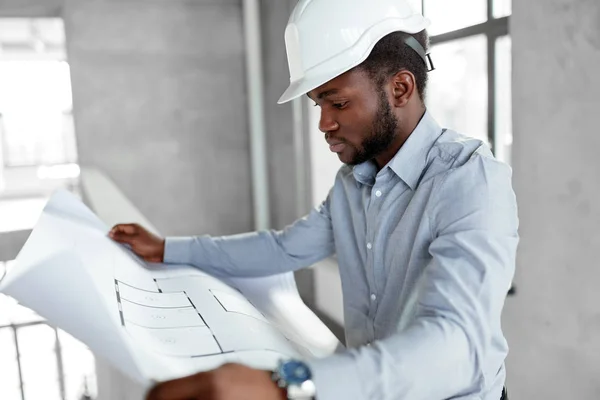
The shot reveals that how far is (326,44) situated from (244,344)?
Answer: 50 cm

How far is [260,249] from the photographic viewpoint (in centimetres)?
118

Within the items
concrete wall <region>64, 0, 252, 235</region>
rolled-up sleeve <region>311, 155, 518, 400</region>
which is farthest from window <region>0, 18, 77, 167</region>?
rolled-up sleeve <region>311, 155, 518, 400</region>

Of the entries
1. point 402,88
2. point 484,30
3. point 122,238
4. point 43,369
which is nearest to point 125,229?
point 122,238

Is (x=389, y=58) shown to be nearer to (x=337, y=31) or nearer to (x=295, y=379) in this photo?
(x=337, y=31)

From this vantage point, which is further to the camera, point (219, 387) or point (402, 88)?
point (402, 88)

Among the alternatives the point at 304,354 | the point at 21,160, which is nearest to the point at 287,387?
the point at 304,354

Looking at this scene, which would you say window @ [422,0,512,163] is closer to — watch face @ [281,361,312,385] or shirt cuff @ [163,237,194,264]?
shirt cuff @ [163,237,194,264]

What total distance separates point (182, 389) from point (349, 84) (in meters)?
0.61

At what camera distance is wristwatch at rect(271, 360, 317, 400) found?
0.46m

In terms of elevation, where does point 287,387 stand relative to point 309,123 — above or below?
below

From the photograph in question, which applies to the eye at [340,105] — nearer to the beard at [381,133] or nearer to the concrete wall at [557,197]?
the beard at [381,133]

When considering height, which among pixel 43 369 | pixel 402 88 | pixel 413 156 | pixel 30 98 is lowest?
pixel 43 369

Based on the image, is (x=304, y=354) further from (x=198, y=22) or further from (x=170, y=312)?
(x=198, y=22)

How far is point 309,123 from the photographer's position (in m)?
3.59
